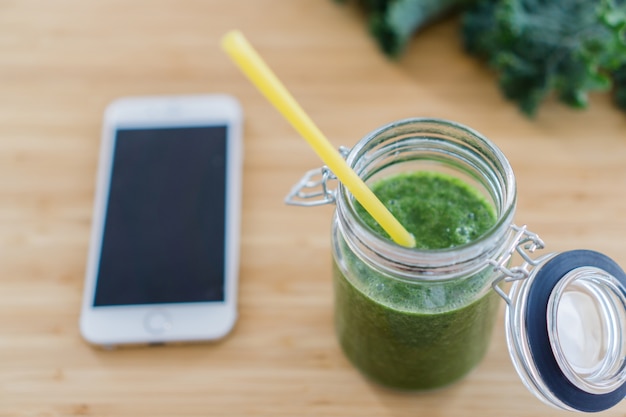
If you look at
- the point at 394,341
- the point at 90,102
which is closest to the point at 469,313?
the point at 394,341

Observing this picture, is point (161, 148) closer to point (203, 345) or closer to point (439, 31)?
point (203, 345)

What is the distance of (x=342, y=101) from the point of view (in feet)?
3.28

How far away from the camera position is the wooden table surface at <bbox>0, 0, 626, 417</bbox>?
0.80m

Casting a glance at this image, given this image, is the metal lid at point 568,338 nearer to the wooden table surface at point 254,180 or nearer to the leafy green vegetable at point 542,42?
the wooden table surface at point 254,180

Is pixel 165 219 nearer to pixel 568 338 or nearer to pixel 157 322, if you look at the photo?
pixel 157 322

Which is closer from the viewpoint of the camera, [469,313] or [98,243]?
[469,313]

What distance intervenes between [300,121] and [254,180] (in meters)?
0.38

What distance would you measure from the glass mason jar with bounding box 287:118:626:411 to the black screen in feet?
0.67

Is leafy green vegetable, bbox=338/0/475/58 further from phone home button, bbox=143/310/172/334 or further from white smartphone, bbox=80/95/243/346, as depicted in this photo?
phone home button, bbox=143/310/172/334

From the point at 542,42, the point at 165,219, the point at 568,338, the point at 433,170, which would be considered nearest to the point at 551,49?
the point at 542,42

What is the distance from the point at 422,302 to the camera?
2.13ft

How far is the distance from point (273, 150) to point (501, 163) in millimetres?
401

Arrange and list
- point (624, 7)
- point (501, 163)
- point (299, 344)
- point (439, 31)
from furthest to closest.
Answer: point (439, 31), point (624, 7), point (299, 344), point (501, 163)

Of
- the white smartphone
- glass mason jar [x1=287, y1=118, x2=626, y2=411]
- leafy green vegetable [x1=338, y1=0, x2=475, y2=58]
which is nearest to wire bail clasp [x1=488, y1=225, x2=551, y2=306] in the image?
glass mason jar [x1=287, y1=118, x2=626, y2=411]
